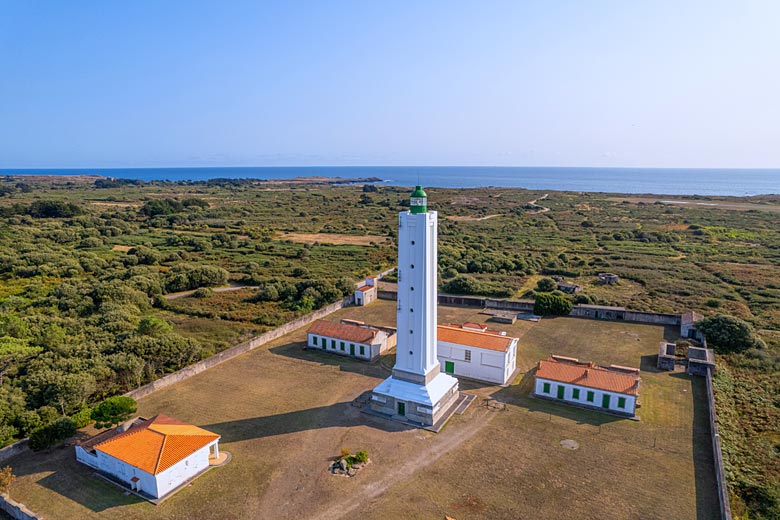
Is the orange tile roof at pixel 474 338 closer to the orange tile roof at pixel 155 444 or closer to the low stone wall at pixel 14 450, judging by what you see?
the orange tile roof at pixel 155 444

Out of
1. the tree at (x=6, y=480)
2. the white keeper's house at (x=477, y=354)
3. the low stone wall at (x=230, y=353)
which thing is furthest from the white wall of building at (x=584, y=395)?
the tree at (x=6, y=480)

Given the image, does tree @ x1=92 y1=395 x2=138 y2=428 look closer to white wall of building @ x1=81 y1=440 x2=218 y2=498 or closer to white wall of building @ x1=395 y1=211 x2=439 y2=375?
white wall of building @ x1=81 y1=440 x2=218 y2=498

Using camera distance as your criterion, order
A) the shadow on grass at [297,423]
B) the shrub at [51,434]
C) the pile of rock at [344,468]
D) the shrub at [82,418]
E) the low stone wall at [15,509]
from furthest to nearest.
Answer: the shadow on grass at [297,423], the shrub at [82,418], the shrub at [51,434], the pile of rock at [344,468], the low stone wall at [15,509]

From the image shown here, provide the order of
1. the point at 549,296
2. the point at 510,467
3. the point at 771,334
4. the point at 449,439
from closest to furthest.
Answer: the point at 510,467 < the point at 449,439 < the point at 771,334 < the point at 549,296

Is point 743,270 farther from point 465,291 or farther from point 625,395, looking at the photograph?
point 625,395

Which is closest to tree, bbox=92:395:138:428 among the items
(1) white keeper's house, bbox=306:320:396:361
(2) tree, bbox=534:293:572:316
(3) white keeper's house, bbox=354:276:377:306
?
(1) white keeper's house, bbox=306:320:396:361

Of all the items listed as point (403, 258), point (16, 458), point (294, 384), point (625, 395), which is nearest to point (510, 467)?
point (625, 395)
